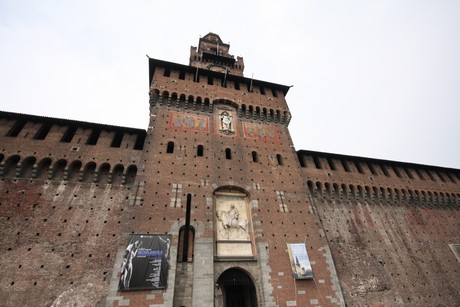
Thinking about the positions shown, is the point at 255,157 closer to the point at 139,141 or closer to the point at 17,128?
the point at 139,141

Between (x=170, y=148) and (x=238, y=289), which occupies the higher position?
(x=170, y=148)

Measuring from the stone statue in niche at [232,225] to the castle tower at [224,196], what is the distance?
5 cm

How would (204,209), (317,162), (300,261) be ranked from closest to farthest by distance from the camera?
1. (300,261)
2. (204,209)
3. (317,162)

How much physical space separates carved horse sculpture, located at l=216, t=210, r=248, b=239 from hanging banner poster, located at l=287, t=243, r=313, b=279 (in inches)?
100

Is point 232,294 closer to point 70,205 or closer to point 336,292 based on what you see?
point 336,292

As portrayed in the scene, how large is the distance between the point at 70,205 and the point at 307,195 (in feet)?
43.8

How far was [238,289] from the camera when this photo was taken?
43.3 feet

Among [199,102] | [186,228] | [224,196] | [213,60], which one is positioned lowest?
[186,228]

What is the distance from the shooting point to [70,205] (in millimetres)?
11141

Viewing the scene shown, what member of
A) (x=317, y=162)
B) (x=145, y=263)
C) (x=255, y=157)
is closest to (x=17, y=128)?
(x=145, y=263)

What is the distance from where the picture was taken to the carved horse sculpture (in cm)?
1192

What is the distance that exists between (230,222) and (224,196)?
160cm

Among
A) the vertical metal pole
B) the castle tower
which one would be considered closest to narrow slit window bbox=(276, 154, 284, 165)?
the castle tower

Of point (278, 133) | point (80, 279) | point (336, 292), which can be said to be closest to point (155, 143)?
point (80, 279)
